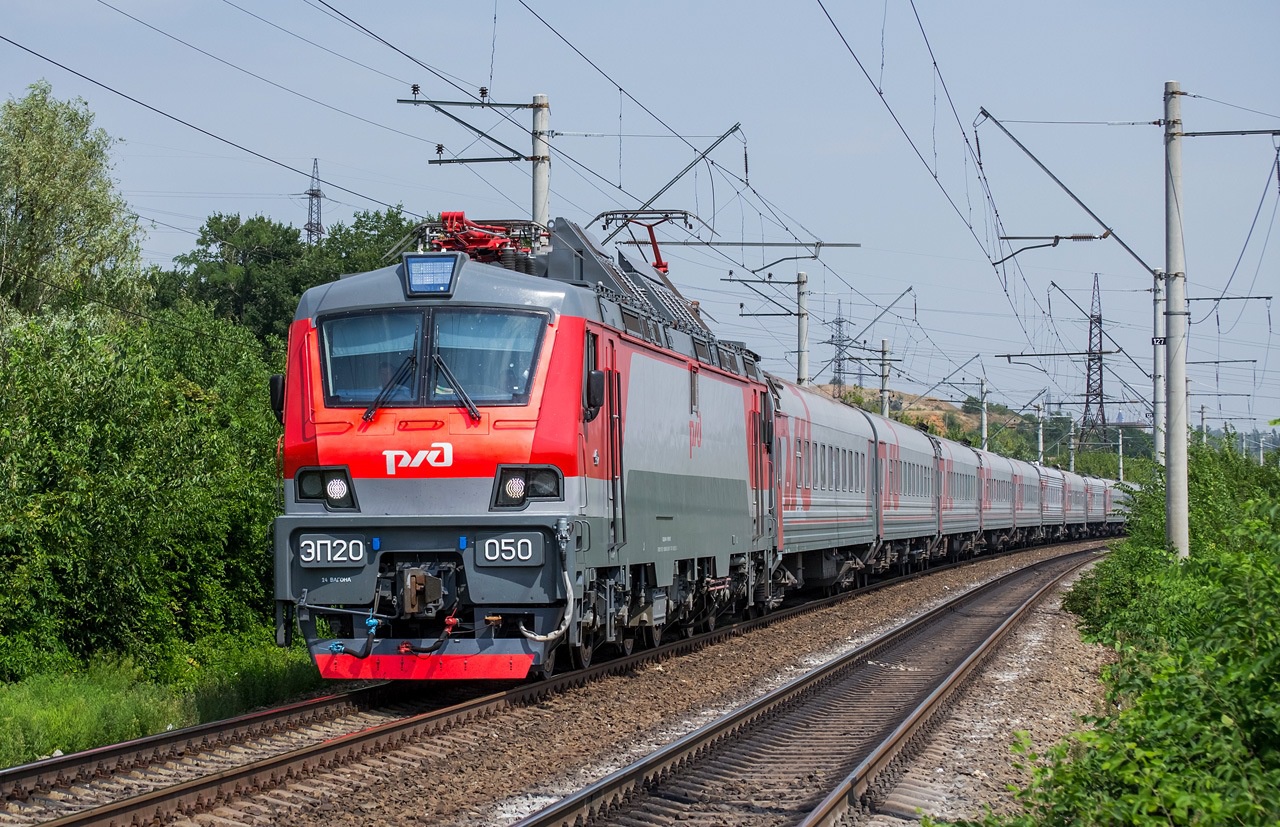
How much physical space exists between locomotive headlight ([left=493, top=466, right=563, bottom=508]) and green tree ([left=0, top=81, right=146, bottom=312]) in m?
24.2

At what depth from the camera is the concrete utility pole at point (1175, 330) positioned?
17859 mm

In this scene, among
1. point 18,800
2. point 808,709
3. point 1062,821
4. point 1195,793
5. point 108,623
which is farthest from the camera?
point 108,623

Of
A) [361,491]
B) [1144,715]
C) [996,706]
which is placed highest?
[361,491]

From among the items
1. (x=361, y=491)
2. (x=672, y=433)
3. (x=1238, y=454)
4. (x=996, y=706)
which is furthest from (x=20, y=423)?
(x=1238, y=454)

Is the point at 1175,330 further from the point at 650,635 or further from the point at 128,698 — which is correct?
the point at 128,698

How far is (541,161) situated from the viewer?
59.3 ft

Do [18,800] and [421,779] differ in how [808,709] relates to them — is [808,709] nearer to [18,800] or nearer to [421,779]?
[421,779]

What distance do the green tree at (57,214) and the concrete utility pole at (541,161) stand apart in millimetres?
17566

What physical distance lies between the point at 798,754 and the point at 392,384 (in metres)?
4.26

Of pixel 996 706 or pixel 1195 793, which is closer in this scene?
pixel 1195 793

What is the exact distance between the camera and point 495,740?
10.0 m

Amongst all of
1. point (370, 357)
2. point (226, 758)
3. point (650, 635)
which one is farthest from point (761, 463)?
point (226, 758)

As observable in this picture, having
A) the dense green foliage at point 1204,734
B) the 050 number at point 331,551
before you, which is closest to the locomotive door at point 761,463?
the 050 number at point 331,551

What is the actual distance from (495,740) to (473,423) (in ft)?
8.07
